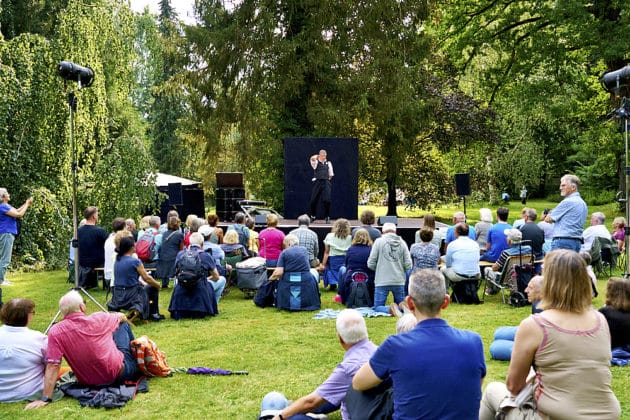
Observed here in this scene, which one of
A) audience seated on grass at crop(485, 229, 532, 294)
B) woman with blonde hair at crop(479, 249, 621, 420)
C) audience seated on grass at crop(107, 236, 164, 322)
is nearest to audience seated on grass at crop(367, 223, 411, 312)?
audience seated on grass at crop(485, 229, 532, 294)

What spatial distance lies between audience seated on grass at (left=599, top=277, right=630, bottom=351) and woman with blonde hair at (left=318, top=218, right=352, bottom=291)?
15.2 feet

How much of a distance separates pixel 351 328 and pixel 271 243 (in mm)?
6067

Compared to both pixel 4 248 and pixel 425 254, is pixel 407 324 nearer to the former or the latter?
pixel 425 254

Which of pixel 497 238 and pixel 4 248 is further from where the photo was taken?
pixel 497 238

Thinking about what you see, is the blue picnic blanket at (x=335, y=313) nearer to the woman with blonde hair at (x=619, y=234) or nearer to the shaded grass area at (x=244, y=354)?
the shaded grass area at (x=244, y=354)

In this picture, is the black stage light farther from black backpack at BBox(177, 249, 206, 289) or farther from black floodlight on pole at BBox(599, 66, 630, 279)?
black backpack at BBox(177, 249, 206, 289)

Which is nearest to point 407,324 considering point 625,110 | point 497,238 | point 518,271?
point 625,110

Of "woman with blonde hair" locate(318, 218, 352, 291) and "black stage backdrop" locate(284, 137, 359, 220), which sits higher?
"black stage backdrop" locate(284, 137, 359, 220)

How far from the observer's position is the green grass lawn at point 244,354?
4699 mm

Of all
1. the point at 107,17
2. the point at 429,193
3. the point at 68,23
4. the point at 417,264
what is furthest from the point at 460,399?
the point at 429,193

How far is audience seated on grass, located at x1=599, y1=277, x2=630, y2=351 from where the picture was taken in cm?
519

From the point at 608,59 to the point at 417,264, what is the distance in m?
11.7

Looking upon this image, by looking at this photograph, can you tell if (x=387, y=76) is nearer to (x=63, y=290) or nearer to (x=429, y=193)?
(x=429, y=193)

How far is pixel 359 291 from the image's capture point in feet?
27.0
